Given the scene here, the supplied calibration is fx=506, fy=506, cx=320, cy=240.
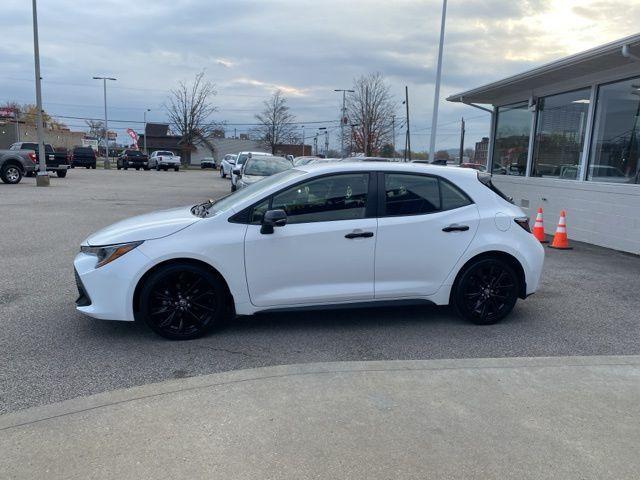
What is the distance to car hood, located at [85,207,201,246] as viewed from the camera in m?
4.46

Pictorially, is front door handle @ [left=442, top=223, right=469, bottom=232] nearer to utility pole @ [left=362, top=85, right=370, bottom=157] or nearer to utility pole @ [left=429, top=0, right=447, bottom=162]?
utility pole @ [left=429, top=0, right=447, bottom=162]

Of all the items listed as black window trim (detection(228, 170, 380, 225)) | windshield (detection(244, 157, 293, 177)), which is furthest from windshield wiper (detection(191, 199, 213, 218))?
windshield (detection(244, 157, 293, 177))

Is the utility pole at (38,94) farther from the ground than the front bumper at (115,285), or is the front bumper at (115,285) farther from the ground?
the utility pole at (38,94)

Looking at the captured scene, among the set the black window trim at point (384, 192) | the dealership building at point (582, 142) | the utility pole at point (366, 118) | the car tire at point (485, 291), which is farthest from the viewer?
the utility pole at point (366, 118)

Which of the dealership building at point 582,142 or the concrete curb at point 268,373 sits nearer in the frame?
the concrete curb at point 268,373

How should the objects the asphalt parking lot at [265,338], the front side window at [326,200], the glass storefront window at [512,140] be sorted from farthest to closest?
the glass storefront window at [512,140], the front side window at [326,200], the asphalt parking lot at [265,338]

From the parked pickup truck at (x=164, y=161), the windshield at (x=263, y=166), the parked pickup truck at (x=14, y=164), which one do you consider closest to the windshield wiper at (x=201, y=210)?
the windshield at (x=263, y=166)

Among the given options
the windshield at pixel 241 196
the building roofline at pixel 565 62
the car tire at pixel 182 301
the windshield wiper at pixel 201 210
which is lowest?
the car tire at pixel 182 301

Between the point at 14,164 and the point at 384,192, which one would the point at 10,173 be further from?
the point at 384,192

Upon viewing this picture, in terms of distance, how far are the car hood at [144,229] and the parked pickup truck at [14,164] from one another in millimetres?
21373

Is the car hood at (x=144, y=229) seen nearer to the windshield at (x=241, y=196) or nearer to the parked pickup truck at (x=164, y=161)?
the windshield at (x=241, y=196)

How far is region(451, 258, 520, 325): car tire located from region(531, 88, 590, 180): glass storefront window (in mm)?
7978

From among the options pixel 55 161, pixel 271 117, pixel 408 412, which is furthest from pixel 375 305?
pixel 271 117

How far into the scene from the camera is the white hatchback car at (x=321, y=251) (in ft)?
14.6
